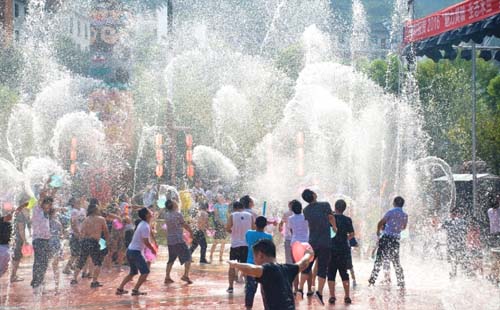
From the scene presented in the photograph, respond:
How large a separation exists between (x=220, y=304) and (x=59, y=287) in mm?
3694

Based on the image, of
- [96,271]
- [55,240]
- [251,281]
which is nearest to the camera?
[251,281]

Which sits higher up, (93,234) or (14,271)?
(93,234)

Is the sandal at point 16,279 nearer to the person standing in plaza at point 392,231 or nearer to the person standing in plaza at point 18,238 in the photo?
the person standing in plaza at point 18,238

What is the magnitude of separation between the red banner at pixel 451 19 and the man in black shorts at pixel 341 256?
948cm

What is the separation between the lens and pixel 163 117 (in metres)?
57.8

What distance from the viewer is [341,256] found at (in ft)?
38.9

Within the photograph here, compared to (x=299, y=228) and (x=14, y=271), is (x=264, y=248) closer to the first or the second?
(x=299, y=228)

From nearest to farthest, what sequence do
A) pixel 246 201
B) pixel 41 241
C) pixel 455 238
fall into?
pixel 246 201, pixel 41 241, pixel 455 238

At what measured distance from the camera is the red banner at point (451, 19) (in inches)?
779

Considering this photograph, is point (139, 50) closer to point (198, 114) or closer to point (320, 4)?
point (198, 114)

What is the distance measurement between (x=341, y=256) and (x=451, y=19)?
487 inches

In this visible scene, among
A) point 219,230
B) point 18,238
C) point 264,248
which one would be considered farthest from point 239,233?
point 264,248

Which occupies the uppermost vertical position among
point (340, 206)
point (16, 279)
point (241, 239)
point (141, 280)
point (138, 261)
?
point (340, 206)

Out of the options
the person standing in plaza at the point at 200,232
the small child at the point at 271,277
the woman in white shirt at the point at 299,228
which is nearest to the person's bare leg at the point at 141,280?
the woman in white shirt at the point at 299,228
